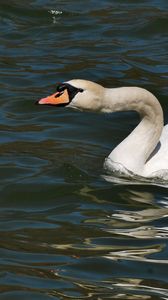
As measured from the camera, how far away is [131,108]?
9.77 meters

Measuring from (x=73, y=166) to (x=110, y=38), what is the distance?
524cm

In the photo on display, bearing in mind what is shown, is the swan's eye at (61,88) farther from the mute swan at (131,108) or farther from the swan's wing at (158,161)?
the swan's wing at (158,161)

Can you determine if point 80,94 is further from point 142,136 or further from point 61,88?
point 142,136

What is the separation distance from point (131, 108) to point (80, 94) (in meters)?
0.59

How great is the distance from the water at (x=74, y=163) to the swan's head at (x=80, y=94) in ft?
2.70

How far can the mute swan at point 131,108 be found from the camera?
9.44 m

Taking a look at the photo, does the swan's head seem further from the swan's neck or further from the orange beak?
the swan's neck

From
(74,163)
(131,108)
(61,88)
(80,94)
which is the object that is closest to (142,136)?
(131,108)

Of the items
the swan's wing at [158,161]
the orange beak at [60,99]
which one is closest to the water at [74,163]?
the swan's wing at [158,161]

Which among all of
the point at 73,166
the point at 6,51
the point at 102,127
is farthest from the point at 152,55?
the point at 73,166

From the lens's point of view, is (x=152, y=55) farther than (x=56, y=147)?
Yes

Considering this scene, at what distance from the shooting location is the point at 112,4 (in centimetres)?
1677

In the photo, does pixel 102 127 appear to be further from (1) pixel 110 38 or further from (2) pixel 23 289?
(2) pixel 23 289

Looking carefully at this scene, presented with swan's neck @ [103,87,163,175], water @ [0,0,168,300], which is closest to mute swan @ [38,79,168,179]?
swan's neck @ [103,87,163,175]
